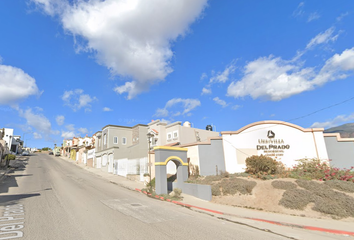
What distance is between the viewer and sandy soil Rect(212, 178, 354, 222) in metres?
9.76

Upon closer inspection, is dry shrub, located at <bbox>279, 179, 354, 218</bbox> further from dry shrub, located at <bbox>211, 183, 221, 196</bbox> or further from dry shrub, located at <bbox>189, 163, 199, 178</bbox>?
dry shrub, located at <bbox>189, 163, 199, 178</bbox>

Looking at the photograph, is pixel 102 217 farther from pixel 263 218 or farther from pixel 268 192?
pixel 268 192

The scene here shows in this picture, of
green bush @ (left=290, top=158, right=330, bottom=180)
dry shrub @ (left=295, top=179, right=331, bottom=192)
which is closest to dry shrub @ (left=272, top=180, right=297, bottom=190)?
dry shrub @ (left=295, top=179, right=331, bottom=192)

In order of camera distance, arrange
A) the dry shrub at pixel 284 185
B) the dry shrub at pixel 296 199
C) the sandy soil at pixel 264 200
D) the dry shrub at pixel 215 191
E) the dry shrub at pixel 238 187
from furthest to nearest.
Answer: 1. the dry shrub at pixel 215 191
2. the dry shrub at pixel 238 187
3. the dry shrub at pixel 284 185
4. the dry shrub at pixel 296 199
5. the sandy soil at pixel 264 200

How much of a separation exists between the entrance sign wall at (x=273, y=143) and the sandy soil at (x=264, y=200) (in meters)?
4.66

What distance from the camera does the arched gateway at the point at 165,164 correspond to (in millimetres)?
14805

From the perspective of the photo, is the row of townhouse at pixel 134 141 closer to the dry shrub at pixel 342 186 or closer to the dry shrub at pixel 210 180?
the dry shrub at pixel 210 180

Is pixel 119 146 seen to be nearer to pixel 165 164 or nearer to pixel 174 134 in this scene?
pixel 174 134

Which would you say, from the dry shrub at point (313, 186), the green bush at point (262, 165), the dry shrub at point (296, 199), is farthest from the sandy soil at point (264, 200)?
the green bush at point (262, 165)

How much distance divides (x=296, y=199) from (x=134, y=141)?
30.3m

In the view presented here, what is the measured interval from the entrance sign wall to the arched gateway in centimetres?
450

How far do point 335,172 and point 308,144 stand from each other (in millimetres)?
4283

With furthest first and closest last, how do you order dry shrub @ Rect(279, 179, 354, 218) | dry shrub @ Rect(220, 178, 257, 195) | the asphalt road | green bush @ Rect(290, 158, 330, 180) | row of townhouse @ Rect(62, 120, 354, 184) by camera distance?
row of townhouse @ Rect(62, 120, 354, 184) < green bush @ Rect(290, 158, 330, 180) < dry shrub @ Rect(220, 178, 257, 195) < dry shrub @ Rect(279, 179, 354, 218) < the asphalt road

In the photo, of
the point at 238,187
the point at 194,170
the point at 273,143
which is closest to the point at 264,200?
the point at 238,187
